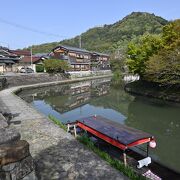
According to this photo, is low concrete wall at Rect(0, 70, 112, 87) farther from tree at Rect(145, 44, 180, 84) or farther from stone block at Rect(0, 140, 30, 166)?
stone block at Rect(0, 140, 30, 166)

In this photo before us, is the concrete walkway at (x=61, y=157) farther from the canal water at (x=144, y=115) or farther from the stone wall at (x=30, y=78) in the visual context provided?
the stone wall at (x=30, y=78)

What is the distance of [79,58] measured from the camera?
242ft

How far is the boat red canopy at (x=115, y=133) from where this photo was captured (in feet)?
33.1

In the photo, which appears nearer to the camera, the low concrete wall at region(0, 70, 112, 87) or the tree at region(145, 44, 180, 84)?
the tree at region(145, 44, 180, 84)

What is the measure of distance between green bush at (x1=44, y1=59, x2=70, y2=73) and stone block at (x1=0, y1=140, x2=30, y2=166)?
5061 cm

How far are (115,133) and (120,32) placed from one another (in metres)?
152

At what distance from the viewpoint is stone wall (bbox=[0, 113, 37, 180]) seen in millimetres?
4440

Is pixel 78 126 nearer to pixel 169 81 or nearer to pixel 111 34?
Result: pixel 169 81

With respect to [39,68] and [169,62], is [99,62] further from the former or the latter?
[169,62]

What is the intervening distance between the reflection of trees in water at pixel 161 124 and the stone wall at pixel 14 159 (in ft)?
25.8

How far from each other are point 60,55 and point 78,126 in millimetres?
55964

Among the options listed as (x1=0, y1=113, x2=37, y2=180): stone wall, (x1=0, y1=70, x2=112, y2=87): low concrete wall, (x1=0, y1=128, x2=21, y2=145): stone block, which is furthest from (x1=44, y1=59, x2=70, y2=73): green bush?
(x1=0, y1=113, x2=37, y2=180): stone wall

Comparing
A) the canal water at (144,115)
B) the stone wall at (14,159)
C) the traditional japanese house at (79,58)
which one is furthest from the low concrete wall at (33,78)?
the stone wall at (14,159)

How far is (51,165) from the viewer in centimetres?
814
